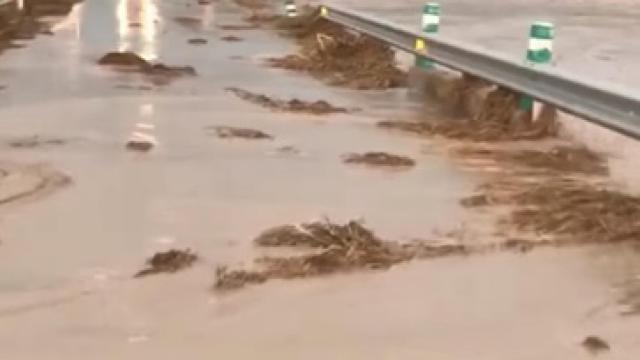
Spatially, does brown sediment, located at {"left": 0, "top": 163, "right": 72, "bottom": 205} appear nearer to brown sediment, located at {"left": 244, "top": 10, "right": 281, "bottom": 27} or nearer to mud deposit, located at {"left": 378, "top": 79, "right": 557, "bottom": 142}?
mud deposit, located at {"left": 378, "top": 79, "right": 557, "bottom": 142}

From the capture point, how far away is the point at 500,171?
10203mm

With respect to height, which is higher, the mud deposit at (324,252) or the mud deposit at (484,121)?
the mud deposit at (324,252)

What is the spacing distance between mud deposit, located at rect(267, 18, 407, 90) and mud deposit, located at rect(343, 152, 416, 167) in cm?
579

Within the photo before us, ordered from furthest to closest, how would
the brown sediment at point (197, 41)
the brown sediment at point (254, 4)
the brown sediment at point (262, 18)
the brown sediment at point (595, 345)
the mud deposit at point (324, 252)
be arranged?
1. the brown sediment at point (254, 4)
2. the brown sediment at point (262, 18)
3. the brown sediment at point (197, 41)
4. the mud deposit at point (324, 252)
5. the brown sediment at point (595, 345)

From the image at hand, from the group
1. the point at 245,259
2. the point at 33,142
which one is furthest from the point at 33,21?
the point at 245,259

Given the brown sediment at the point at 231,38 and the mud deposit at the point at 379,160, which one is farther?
the brown sediment at the point at 231,38

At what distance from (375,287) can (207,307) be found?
897 millimetres

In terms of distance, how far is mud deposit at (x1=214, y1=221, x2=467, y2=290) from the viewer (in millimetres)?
6785

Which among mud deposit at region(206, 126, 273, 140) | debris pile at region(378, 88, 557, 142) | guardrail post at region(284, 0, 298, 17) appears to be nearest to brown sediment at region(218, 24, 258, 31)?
guardrail post at region(284, 0, 298, 17)

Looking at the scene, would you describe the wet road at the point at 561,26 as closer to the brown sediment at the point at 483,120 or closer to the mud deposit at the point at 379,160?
the brown sediment at the point at 483,120

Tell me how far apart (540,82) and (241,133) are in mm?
2504

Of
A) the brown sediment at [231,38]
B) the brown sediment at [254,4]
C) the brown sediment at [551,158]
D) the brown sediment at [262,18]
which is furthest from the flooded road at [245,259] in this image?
the brown sediment at [254,4]

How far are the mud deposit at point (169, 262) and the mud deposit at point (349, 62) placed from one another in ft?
31.0

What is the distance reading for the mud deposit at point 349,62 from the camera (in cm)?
1686
